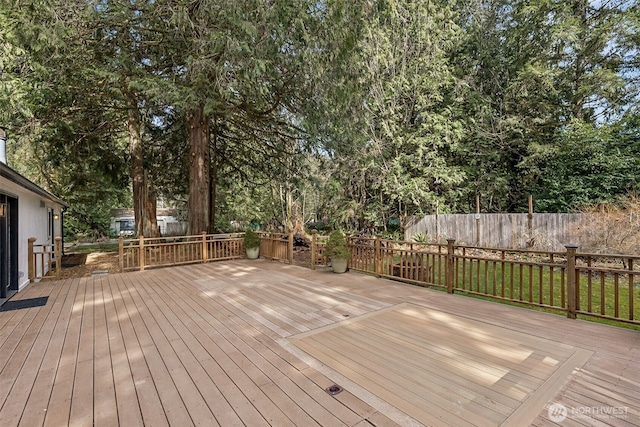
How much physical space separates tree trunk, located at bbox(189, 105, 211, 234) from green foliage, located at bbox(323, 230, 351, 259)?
4564mm

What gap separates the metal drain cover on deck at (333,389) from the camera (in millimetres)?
2271

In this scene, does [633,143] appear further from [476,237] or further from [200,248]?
[200,248]

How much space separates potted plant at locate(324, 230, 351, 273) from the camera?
22.4 feet

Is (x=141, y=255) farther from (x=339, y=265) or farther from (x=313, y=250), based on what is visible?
(x=339, y=265)

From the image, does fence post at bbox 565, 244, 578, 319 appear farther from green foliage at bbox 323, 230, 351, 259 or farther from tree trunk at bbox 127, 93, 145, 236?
tree trunk at bbox 127, 93, 145, 236

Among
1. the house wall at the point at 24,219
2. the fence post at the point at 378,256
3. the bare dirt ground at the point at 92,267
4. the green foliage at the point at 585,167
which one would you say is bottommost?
the bare dirt ground at the point at 92,267

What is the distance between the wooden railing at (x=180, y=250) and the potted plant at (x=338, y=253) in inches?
134

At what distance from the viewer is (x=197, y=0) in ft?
21.7

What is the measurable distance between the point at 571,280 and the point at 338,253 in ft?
13.4

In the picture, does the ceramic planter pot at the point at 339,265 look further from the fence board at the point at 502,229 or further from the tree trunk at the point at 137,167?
the tree trunk at the point at 137,167

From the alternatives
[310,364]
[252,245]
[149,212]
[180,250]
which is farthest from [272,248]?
[149,212]

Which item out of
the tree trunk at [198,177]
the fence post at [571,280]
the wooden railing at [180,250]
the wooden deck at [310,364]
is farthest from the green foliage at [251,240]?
the fence post at [571,280]

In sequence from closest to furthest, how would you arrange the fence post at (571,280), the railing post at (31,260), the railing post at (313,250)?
the fence post at (571,280), the railing post at (31,260), the railing post at (313,250)

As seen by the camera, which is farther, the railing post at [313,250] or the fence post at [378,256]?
the railing post at [313,250]
